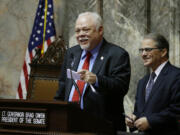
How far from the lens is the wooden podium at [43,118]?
211 cm

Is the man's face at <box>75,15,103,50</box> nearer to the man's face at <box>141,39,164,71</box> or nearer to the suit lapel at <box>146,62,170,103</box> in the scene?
the man's face at <box>141,39,164,71</box>

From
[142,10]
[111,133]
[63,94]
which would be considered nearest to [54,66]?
[63,94]

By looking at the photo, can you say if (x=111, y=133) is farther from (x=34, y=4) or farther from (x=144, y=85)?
(x=34, y=4)

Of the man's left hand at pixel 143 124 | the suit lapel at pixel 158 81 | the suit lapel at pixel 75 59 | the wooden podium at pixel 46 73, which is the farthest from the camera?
the wooden podium at pixel 46 73

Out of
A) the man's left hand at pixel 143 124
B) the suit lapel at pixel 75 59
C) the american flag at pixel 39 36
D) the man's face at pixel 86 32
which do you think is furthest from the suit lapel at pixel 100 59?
the american flag at pixel 39 36

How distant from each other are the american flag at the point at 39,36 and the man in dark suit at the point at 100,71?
75.2 inches

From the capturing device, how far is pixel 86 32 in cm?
312

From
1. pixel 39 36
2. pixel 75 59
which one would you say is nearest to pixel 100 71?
pixel 75 59

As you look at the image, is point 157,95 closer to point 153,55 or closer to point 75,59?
point 153,55

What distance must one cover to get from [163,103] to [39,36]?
2901 millimetres

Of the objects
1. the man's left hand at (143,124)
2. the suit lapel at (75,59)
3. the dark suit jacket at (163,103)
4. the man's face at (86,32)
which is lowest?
the man's left hand at (143,124)

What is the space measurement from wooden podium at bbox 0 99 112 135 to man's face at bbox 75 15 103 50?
102 cm

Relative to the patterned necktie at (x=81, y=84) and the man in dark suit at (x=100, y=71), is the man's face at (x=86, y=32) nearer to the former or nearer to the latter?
the man in dark suit at (x=100, y=71)

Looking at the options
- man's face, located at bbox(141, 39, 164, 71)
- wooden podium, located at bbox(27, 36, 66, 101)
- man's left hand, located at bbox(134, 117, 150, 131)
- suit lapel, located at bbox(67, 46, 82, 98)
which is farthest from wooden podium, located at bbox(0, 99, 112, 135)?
wooden podium, located at bbox(27, 36, 66, 101)
